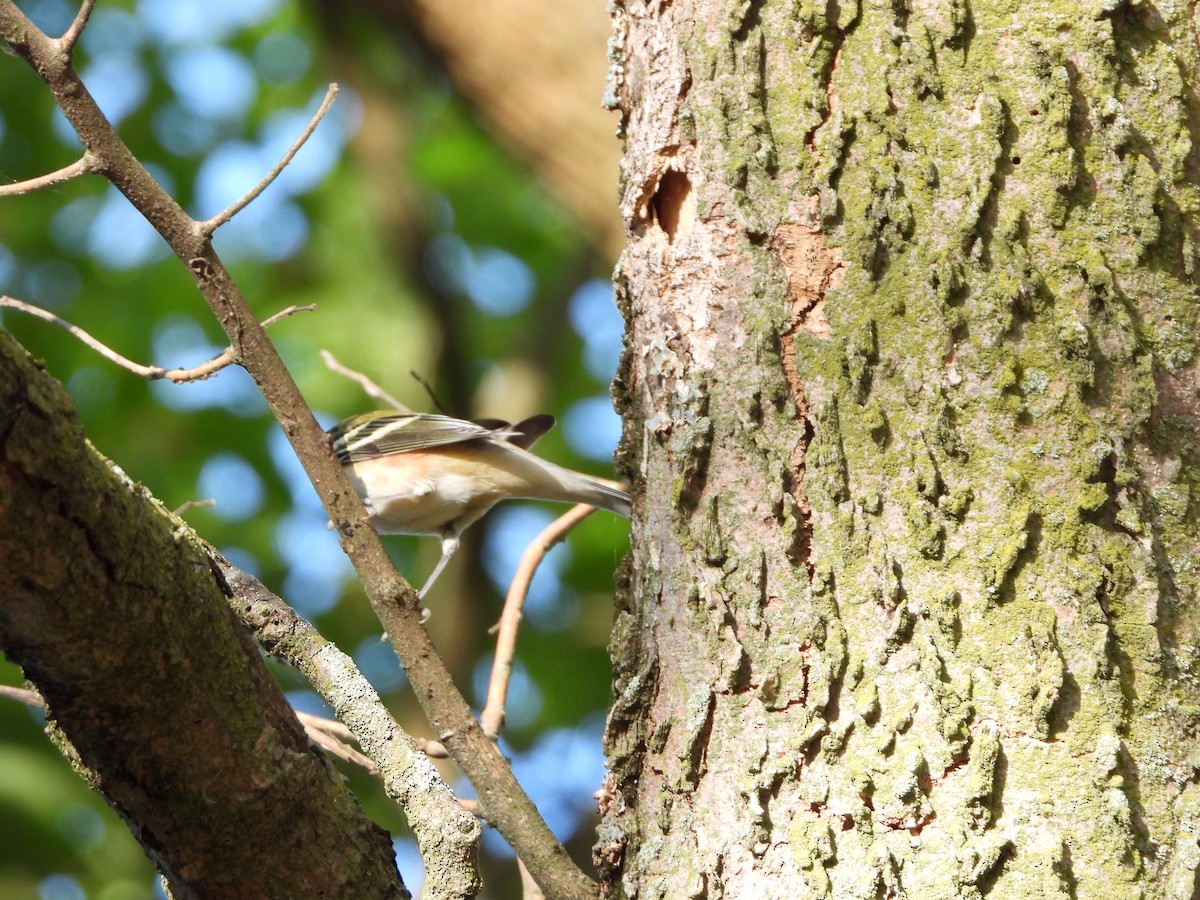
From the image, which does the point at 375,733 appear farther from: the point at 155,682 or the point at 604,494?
the point at 604,494

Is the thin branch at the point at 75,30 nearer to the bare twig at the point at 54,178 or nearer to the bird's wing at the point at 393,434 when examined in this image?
the bare twig at the point at 54,178

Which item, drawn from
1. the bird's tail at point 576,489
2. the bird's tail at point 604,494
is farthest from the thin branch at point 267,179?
the bird's tail at point 576,489

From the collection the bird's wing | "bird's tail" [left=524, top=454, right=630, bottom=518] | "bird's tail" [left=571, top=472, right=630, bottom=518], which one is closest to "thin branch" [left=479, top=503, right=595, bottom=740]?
"bird's tail" [left=571, top=472, right=630, bottom=518]

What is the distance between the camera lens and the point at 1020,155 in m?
2.12

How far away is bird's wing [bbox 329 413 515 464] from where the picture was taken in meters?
5.50

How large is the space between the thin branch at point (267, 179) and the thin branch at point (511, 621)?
1293mm

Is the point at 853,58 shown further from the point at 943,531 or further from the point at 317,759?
the point at 317,759

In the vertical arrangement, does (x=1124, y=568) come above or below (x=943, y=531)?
below

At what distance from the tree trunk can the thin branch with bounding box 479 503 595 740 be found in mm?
532

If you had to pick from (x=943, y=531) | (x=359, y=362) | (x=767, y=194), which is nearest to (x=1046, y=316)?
(x=943, y=531)

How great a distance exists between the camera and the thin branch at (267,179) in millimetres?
1958

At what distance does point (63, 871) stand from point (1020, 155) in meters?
6.41

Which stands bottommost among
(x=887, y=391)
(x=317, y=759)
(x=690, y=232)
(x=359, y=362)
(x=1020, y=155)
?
(x=317, y=759)

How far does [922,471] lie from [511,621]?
4.28 ft
